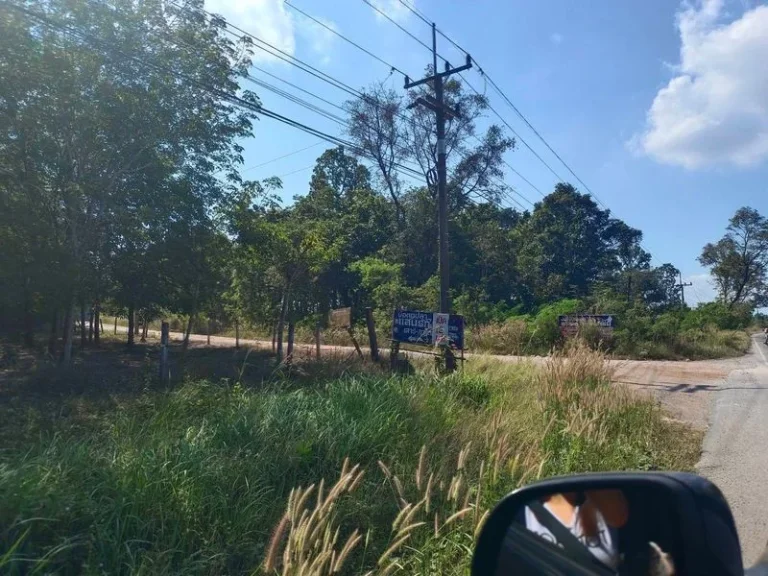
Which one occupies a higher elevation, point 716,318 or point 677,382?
point 716,318

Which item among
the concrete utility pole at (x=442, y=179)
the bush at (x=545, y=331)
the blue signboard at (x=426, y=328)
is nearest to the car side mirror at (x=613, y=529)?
the blue signboard at (x=426, y=328)

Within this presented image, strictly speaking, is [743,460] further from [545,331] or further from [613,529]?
[545,331]

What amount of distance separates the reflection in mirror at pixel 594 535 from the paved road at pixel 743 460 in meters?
2.79

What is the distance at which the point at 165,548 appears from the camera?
3.77 m

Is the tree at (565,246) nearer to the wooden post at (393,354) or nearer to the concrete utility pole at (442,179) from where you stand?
the concrete utility pole at (442,179)

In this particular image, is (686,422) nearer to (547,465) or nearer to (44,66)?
(547,465)

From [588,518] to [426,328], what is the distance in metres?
11.6

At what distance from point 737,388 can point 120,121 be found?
1344 cm

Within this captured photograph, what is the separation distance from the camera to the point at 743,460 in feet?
24.1

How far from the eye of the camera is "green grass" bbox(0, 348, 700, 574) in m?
3.70

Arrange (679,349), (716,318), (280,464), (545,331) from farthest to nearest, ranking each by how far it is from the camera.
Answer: (716,318)
(679,349)
(545,331)
(280,464)

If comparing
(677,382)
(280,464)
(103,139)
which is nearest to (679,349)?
(677,382)

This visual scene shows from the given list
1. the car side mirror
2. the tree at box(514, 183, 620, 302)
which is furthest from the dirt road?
the tree at box(514, 183, 620, 302)

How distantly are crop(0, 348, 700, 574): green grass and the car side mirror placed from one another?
1.03 m
